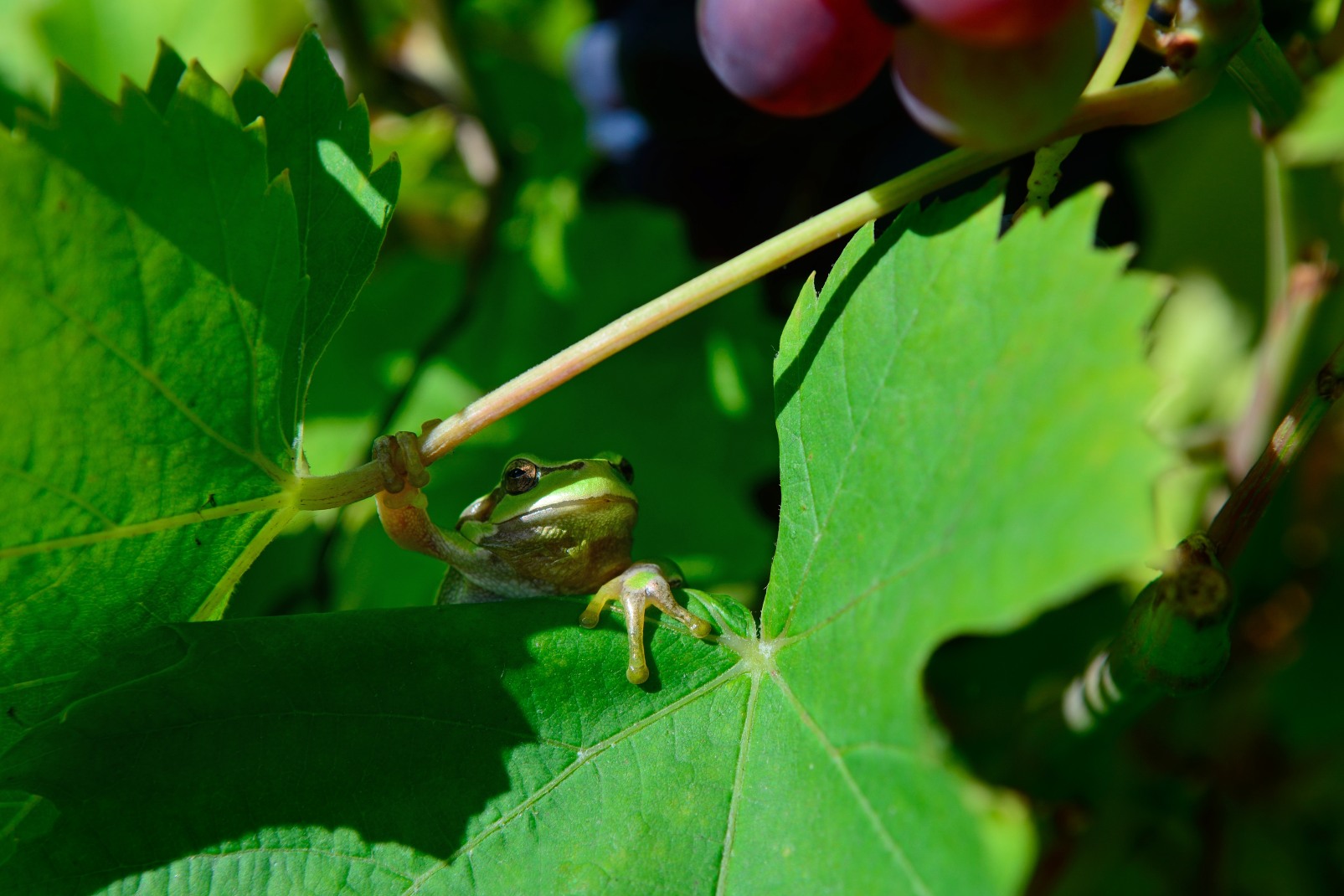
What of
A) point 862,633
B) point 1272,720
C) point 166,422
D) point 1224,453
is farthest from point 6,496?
point 1272,720

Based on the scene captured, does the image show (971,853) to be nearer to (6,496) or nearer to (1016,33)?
(1016,33)

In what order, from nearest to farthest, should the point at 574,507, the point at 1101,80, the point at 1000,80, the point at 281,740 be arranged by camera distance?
1. the point at 1000,80
2. the point at 1101,80
3. the point at 281,740
4. the point at 574,507

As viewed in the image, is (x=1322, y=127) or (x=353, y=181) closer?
(x=1322, y=127)

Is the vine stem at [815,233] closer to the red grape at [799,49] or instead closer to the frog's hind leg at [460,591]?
the red grape at [799,49]

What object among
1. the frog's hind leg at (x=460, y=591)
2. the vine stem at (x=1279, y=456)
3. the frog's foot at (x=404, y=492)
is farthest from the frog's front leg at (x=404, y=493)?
the vine stem at (x=1279, y=456)

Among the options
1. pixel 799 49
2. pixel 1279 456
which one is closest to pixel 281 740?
pixel 799 49

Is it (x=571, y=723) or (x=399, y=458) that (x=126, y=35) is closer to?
(x=399, y=458)

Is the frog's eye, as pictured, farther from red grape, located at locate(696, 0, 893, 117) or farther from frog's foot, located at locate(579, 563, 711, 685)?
red grape, located at locate(696, 0, 893, 117)
